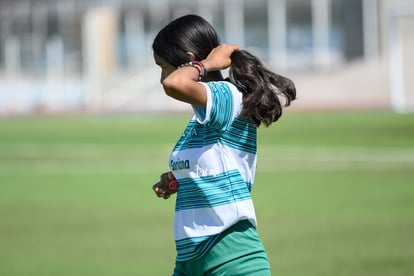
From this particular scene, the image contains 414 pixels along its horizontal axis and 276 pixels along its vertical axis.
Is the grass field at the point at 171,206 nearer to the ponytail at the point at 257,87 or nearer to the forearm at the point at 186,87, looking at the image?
the ponytail at the point at 257,87

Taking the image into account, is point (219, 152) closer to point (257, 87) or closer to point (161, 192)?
point (257, 87)


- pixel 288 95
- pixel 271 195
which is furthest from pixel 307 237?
pixel 288 95

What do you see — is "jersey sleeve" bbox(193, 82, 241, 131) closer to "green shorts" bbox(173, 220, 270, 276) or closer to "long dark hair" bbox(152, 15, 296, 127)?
"long dark hair" bbox(152, 15, 296, 127)

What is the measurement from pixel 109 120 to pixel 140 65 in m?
18.6

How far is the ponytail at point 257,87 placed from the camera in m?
4.31

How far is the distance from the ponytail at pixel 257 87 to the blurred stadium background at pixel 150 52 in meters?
37.1

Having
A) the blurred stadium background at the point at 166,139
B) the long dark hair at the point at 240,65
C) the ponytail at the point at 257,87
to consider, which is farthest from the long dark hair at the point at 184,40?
the blurred stadium background at the point at 166,139

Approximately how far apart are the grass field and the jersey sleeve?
4.69m

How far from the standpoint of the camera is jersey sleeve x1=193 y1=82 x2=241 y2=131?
4.23 m

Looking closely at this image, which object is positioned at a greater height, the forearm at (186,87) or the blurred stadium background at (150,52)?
the blurred stadium background at (150,52)

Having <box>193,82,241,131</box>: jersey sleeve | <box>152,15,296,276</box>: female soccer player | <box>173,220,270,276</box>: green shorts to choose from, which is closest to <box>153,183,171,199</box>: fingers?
<box>152,15,296,276</box>: female soccer player

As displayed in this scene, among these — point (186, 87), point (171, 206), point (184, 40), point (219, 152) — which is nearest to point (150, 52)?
point (171, 206)

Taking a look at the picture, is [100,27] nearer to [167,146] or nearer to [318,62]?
[318,62]

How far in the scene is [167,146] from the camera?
1041 inches
